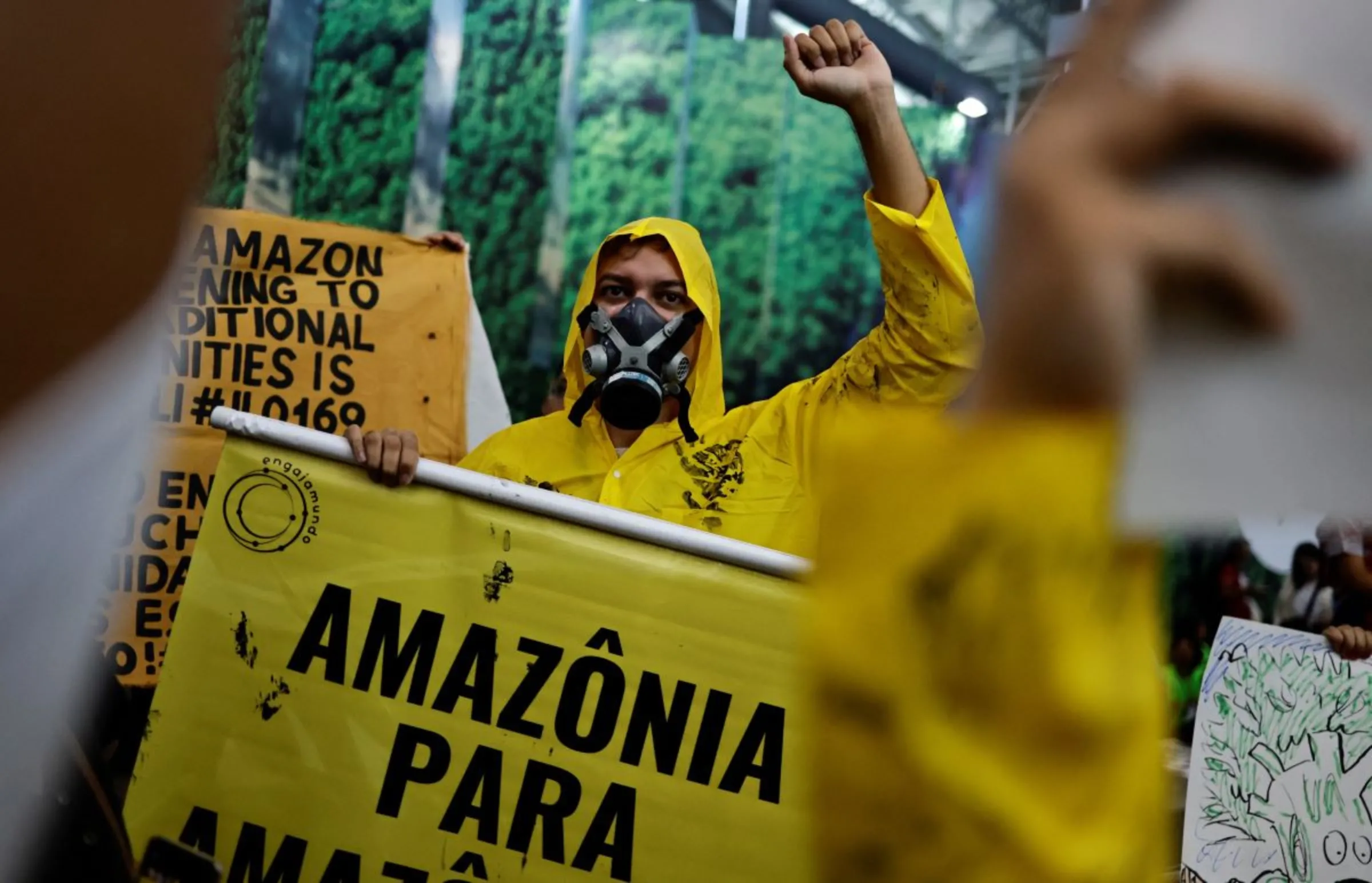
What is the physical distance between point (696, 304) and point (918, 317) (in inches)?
28.3

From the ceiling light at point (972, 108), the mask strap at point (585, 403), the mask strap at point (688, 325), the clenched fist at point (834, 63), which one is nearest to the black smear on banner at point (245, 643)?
the mask strap at point (585, 403)

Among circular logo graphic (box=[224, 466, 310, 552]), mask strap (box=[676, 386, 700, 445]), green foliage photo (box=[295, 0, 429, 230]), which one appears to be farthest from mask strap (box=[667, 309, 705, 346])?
green foliage photo (box=[295, 0, 429, 230])

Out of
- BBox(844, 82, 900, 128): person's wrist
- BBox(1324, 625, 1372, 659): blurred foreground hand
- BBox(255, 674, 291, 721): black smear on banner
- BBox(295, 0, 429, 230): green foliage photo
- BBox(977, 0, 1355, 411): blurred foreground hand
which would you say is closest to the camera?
BBox(977, 0, 1355, 411): blurred foreground hand

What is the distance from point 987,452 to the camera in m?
0.44

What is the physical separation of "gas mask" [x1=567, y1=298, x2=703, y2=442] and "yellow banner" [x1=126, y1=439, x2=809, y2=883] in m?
0.51

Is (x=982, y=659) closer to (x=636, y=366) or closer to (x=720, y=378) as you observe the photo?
(x=636, y=366)

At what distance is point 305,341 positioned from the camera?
326 centimetres

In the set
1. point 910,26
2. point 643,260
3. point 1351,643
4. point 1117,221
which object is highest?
point 910,26

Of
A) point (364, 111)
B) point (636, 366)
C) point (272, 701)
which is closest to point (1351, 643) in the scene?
point (636, 366)

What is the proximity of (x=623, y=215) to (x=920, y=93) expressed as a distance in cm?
240

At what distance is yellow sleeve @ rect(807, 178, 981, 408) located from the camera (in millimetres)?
1810

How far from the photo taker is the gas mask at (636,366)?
2391mm

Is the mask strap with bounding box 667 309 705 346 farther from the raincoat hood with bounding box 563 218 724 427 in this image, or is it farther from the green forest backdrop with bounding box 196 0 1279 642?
→ the green forest backdrop with bounding box 196 0 1279 642

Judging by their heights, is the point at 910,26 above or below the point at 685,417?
above
